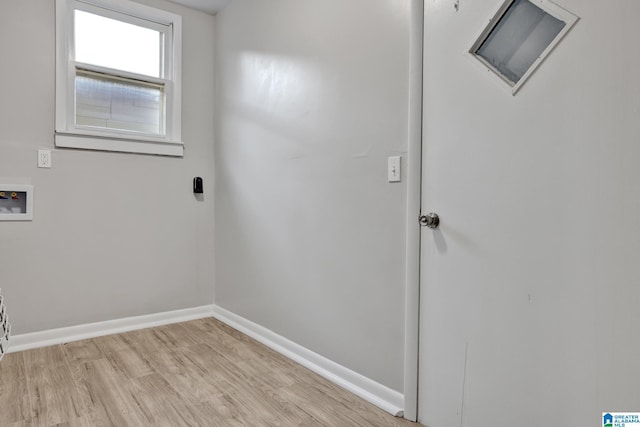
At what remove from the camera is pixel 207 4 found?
3029 mm

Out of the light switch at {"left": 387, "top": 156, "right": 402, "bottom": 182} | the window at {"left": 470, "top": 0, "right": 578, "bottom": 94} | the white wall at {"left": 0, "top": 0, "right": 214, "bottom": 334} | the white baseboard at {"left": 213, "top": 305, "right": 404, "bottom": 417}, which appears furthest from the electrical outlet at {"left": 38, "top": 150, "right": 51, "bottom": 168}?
the window at {"left": 470, "top": 0, "right": 578, "bottom": 94}

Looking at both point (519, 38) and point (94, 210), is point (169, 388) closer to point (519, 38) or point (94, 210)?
point (94, 210)

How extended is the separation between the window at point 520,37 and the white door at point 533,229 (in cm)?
3

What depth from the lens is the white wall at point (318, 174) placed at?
1776 millimetres

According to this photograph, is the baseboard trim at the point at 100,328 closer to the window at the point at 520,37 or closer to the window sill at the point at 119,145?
the window sill at the point at 119,145

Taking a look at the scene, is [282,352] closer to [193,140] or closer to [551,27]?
[193,140]

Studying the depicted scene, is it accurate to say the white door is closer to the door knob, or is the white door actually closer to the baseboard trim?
the door knob

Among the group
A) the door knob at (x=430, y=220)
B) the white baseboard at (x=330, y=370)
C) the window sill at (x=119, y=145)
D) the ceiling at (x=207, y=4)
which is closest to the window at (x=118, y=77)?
the window sill at (x=119, y=145)

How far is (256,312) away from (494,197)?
1.85m

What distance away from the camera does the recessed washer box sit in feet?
7.87

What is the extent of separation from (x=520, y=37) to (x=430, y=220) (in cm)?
71

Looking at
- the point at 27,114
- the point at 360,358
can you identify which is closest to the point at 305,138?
the point at 360,358

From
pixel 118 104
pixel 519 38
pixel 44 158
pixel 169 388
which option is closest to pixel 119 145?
pixel 118 104

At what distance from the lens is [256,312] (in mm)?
2707
